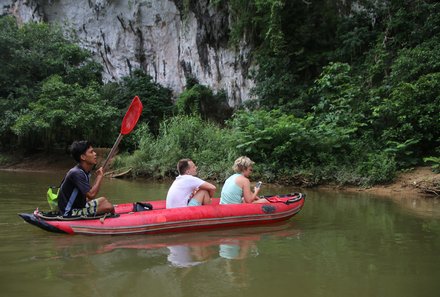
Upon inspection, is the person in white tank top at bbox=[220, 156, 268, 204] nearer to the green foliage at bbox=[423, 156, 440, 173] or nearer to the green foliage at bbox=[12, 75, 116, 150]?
the green foliage at bbox=[423, 156, 440, 173]

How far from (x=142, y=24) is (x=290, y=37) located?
9896 mm

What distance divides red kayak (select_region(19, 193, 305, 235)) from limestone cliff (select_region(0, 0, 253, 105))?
41.6 ft

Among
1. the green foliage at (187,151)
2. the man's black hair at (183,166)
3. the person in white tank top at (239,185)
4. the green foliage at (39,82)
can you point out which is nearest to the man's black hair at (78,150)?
the man's black hair at (183,166)

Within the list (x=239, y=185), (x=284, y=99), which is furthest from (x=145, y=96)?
(x=239, y=185)

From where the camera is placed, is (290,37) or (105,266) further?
(290,37)

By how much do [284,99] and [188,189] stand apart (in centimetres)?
1040

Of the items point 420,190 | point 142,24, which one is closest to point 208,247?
point 420,190

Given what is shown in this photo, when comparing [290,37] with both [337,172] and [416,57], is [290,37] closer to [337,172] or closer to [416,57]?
[416,57]

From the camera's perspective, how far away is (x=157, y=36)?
22625 millimetres

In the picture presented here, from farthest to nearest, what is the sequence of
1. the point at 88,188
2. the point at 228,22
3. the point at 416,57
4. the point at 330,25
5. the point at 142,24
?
the point at 142,24 < the point at 228,22 < the point at 330,25 < the point at 416,57 < the point at 88,188

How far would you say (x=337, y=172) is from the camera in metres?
10.6

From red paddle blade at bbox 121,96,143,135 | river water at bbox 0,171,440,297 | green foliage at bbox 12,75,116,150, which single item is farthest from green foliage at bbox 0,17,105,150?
river water at bbox 0,171,440,297

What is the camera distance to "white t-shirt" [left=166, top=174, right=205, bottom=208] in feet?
18.5

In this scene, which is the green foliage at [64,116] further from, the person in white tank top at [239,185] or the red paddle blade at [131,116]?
the person in white tank top at [239,185]
